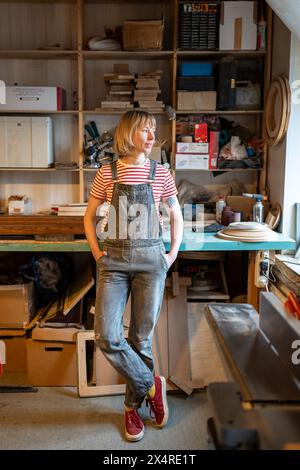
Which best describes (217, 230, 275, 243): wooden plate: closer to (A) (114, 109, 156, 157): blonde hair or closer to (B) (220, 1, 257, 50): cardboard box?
(A) (114, 109, 156, 157): blonde hair

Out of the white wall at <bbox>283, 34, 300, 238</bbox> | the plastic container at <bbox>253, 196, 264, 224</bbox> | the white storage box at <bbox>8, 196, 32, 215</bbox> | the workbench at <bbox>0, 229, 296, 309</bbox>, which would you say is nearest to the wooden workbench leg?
the workbench at <bbox>0, 229, 296, 309</bbox>

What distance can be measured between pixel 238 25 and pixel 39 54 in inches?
55.9

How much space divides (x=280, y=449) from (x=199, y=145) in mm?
A: 2747

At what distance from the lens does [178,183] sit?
3871mm

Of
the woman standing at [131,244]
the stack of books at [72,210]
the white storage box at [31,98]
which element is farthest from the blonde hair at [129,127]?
the white storage box at [31,98]

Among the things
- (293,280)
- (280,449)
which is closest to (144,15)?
(293,280)

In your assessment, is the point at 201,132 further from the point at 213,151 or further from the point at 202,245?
the point at 202,245

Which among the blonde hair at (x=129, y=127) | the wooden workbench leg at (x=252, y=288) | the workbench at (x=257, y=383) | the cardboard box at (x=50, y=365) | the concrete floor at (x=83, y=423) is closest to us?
the workbench at (x=257, y=383)

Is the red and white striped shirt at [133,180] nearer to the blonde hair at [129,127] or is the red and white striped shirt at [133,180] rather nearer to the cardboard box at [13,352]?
the blonde hair at [129,127]

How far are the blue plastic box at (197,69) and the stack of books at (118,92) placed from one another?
1.24ft

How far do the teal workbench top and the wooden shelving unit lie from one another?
88 cm

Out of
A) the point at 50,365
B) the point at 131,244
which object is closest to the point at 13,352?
the point at 50,365

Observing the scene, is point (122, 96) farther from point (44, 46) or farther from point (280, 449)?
point (280, 449)

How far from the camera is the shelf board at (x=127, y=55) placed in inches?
139
